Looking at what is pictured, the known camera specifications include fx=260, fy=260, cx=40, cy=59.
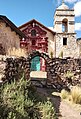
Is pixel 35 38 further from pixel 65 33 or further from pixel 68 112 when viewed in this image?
pixel 68 112

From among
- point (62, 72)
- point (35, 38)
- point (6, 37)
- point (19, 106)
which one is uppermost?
point (35, 38)

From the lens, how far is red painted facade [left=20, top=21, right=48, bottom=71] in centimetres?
3406

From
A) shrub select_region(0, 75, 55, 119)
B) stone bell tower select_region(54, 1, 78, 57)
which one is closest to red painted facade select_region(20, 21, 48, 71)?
stone bell tower select_region(54, 1, 78, 57)

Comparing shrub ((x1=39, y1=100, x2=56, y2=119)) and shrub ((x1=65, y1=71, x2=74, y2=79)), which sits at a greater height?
shrub ((x1=65, y1=71, x2=74, y2=79))

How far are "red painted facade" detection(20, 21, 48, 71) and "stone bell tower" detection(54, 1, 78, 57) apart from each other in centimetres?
173

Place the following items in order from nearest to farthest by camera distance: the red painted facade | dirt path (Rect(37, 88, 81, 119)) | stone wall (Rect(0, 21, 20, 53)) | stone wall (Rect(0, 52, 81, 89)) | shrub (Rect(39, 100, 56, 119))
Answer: shrub (Rect(39, 100, 56, 119))
dirt path (Rect(37, 88, 81, 119))
stone wall (Rect(0, 52, 81, 89))
stone wall (Rect(0, 21, 20, 53))
the red painted facade

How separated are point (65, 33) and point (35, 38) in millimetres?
4115

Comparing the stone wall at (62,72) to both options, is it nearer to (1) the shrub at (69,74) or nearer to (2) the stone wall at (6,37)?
(1) the shrub at (69,74)

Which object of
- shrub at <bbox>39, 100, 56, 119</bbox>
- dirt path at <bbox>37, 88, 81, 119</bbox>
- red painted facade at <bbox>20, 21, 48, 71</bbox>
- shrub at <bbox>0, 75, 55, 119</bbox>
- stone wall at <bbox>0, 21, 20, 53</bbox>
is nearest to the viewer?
shrub at <bbox>0, 75, 55, 119</bbox>

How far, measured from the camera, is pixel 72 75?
59.9 ft

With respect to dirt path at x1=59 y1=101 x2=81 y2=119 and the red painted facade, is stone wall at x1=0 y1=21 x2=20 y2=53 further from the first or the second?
the red painted facade

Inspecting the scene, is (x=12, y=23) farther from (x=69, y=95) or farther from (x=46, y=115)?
(x=46, y=115)

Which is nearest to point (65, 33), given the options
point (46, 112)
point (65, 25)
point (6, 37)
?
point (65, 25)

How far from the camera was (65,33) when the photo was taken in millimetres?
35031
